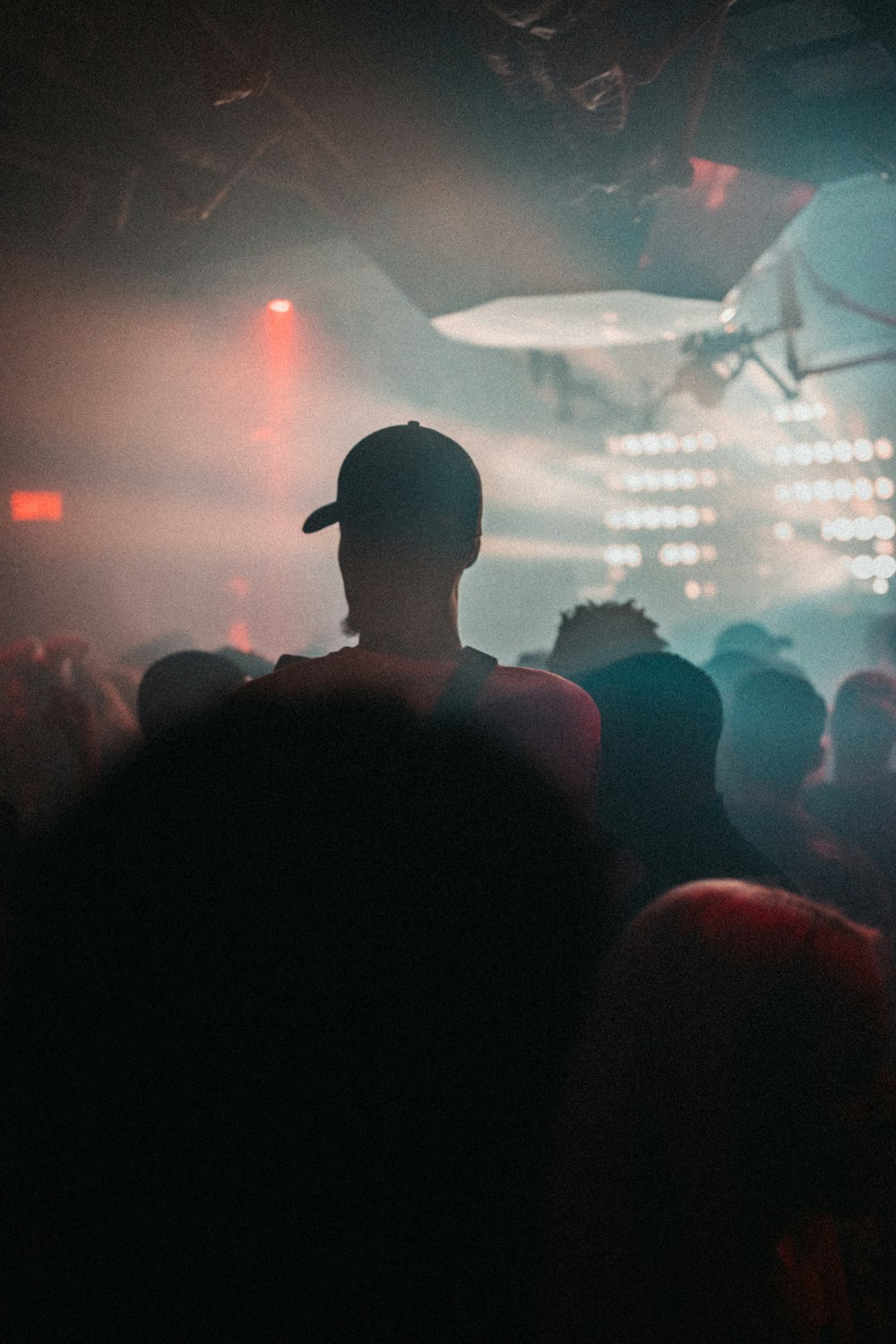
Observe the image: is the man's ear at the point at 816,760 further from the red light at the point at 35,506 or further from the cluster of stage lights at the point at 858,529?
the cluster of stage lights at the point at 858,529

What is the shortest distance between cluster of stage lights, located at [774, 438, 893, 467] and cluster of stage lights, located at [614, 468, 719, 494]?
1.51m

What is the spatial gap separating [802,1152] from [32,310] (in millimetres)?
7189

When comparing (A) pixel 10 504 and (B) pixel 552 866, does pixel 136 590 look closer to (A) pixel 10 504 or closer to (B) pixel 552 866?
(A) pixel 10 504

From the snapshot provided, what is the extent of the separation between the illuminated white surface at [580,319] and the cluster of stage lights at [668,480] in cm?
1069

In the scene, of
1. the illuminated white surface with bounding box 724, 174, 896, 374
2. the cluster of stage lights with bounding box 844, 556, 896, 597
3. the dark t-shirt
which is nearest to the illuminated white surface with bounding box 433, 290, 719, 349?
the illuminated white surface with bounding box 724, 174, 896, 374

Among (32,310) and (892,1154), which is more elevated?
(32,310)

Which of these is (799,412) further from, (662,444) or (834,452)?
(662,444)

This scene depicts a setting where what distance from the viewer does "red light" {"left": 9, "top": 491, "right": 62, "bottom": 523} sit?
7.33 m

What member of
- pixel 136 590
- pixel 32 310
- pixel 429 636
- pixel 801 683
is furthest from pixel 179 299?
pixel 429 636

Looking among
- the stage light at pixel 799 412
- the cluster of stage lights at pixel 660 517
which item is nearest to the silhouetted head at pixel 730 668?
the stage light at pixel 799 412

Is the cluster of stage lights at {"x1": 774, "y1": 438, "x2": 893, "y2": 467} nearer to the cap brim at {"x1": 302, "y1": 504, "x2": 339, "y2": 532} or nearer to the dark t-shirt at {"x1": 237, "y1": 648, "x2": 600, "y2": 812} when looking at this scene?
the cap brim at {"x1": 302, "y1": 504, "x2": 339, "y2": 532}

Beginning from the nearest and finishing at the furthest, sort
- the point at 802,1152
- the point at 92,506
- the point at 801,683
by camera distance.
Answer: the point at 802,1152 < the point at 801,683 < the point at 92,506

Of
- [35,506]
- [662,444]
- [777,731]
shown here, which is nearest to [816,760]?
[777,731]

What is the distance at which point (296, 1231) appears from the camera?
1.17 metres
